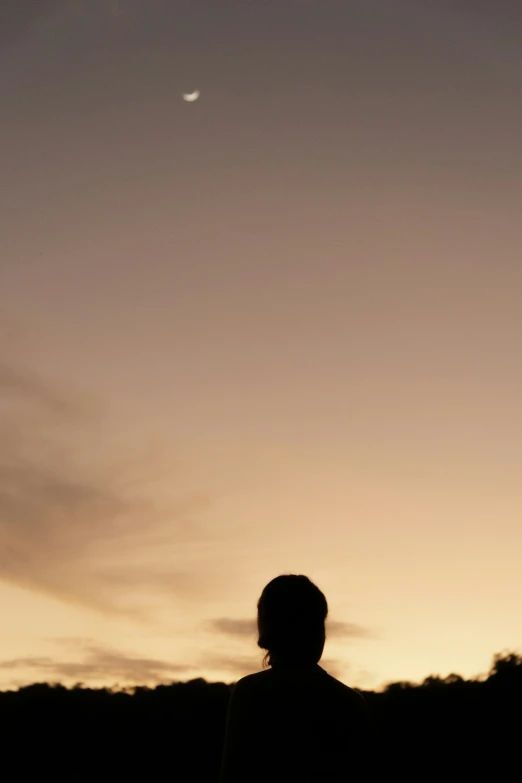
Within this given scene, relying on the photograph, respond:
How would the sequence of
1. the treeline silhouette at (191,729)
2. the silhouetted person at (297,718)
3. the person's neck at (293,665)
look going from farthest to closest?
the treeline silhouette at (191,729)
the person's neck at (293,665)
the silhouetted person at (297,718)

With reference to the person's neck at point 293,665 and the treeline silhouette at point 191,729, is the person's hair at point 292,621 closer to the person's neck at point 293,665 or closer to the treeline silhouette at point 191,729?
the person's neck at point 293,665

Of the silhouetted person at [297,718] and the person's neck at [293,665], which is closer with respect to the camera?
the silhouetted person at [297,718]

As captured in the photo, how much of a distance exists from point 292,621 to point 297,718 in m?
0.45

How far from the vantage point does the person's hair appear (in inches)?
162

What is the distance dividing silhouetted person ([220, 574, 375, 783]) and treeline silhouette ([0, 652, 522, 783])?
12.5ft

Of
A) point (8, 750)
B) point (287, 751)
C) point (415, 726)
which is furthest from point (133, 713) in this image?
point (287, 751)

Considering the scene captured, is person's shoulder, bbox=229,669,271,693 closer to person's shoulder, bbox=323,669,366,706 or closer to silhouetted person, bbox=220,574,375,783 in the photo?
silhouetted person, bbox=220,574,375,783

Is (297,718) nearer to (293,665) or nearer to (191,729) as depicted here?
(293,665)

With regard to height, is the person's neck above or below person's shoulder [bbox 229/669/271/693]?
above

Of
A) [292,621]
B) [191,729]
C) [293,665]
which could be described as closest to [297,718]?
[293,665]

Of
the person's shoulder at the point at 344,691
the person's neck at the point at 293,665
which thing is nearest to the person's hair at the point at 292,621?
the person's neck at the point at 293,665

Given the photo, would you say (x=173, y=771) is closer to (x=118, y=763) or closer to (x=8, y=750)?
(x=118, y=763)

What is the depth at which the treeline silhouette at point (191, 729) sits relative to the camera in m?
7.46

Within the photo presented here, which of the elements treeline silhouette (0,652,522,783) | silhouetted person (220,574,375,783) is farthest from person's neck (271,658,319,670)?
treeline silhouette (0,652,522,783)
